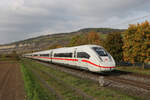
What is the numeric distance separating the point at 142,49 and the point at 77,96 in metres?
22.4

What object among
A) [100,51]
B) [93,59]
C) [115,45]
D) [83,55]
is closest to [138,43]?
[115,45]

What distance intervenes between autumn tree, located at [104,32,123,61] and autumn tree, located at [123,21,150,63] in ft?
7.48

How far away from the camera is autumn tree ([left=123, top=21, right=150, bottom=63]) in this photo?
2586cm

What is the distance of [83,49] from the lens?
16688 millimetres

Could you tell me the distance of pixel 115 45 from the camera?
3203 cm

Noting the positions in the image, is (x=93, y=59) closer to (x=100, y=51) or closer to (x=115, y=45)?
(x=100, y=51)

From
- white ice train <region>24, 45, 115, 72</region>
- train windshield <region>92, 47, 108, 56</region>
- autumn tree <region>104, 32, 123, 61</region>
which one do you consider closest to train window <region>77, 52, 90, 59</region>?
white ice train <region>24, 45, 115, 72</region>

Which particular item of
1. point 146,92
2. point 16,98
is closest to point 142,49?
point 146,92

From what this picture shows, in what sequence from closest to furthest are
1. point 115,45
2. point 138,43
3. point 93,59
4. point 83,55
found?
point 93,59, point 83,55, point 138,43, point 115,45

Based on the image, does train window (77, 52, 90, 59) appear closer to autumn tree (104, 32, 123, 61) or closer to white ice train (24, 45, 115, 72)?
white ice train (24, 45, 115, 72)

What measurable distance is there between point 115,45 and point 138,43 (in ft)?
20.4

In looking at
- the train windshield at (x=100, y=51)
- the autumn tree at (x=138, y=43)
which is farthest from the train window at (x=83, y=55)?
the autumn tree at (x=138, y=43)

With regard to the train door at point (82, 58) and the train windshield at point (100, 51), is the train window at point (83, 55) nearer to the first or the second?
the train door at point (82, 58)

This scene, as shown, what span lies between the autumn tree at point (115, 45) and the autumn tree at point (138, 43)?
2280 mm
